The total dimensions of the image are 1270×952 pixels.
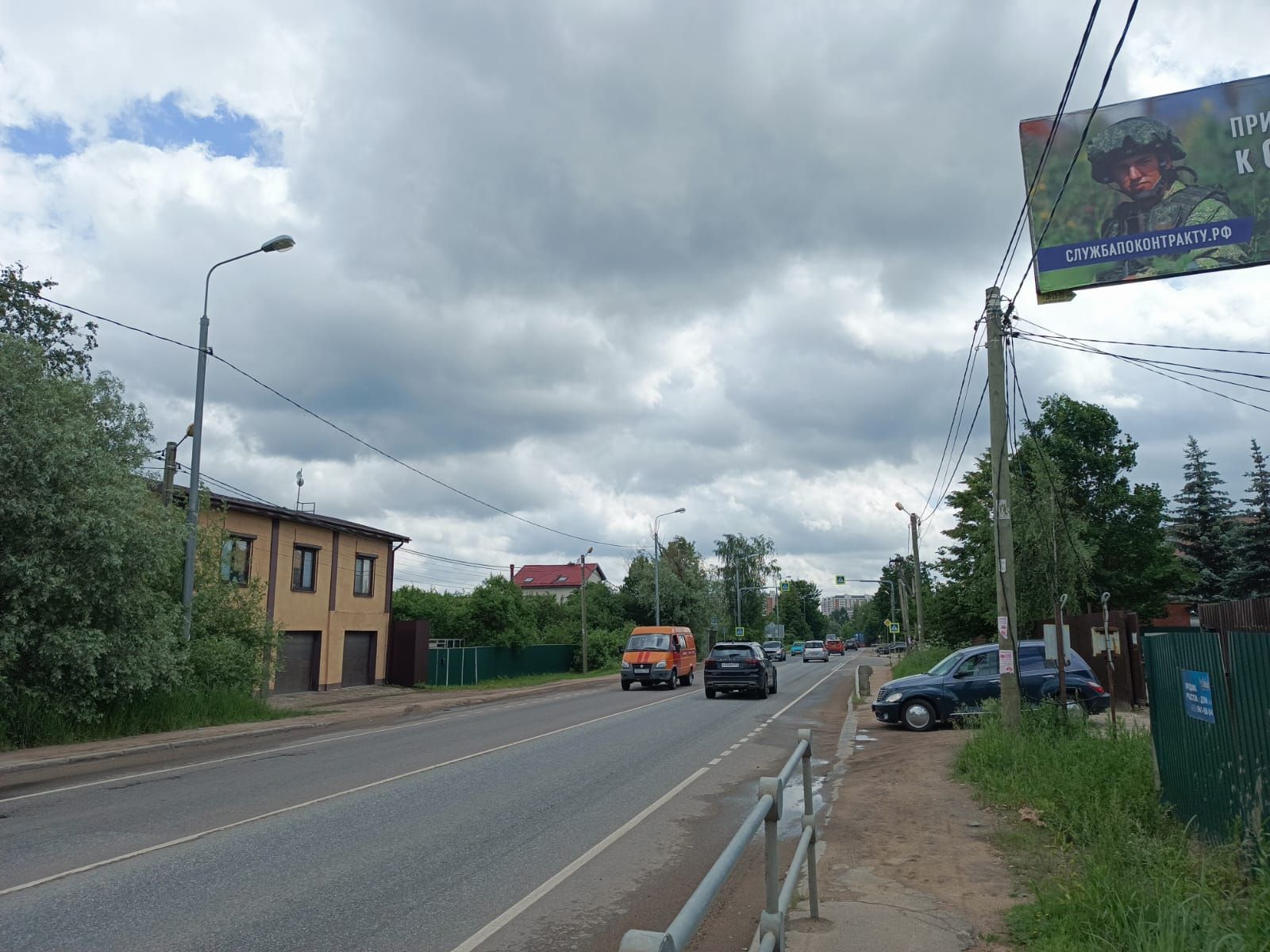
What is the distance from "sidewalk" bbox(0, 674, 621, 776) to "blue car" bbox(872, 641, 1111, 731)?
41.0ft

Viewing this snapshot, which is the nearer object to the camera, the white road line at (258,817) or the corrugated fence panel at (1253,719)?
the corrugated fence panel at (1253,719)

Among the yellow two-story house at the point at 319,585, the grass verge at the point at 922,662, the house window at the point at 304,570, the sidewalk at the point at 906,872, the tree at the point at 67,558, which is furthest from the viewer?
the grass verge at the point at 922,662

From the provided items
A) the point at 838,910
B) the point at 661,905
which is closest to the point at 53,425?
the point at 661,905

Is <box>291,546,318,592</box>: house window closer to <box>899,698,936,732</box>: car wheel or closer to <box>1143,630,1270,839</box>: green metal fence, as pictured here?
<box>899,698,936,732</box>: car wheel

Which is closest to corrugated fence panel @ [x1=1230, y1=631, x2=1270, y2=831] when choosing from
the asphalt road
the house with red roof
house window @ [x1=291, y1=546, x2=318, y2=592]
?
the asphalt road

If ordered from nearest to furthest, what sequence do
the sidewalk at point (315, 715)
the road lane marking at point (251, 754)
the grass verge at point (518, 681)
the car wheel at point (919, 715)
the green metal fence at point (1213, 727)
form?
the green metal fence at point (1213, 727) < the road lane marking at point (251, 754) < the sidewalk at point (315, 715) < the car wheel at point (919, 715) < the grass verge at point (518, 681)

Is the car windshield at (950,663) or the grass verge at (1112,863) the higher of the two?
the car windshield at (950,663)

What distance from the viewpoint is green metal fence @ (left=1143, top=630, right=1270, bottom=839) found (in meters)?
5.91

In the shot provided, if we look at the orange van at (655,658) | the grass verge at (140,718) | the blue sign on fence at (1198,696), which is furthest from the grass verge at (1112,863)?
the orange van at (655,658)

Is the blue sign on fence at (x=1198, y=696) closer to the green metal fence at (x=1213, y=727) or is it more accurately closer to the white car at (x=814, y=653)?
the green metal fence at (x=1213, y=727)

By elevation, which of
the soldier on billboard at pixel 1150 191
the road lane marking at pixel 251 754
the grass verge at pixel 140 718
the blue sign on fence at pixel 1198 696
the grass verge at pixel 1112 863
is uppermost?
the soldier on billboard at pixel 1150 191

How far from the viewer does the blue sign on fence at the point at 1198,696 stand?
6.72 m

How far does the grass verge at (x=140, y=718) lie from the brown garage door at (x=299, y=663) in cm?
788

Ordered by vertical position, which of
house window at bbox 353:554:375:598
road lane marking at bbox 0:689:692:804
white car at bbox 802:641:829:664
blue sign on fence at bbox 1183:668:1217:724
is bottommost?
white car at bbox 802:641:829:664
